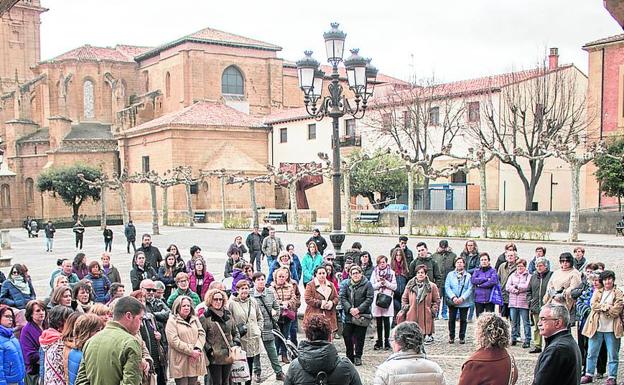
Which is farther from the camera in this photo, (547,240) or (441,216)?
(441,216)

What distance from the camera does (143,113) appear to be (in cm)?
5506

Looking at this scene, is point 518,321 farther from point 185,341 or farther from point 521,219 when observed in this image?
point 521,219

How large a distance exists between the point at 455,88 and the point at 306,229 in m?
16.9

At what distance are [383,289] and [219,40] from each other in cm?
4752

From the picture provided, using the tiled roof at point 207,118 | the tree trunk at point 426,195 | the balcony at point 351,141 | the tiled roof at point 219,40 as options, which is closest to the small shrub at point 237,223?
the tree trunk at point 426,195

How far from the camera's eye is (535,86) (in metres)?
37.1

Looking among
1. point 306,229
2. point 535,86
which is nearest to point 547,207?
point 535,86

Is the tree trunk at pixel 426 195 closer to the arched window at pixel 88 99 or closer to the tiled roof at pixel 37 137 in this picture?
the arched window at pixel 88 99

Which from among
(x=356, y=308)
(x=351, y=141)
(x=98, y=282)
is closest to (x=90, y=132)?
(x=351, y=141)

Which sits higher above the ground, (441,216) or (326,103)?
(326,103)

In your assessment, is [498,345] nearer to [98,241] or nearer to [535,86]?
[98,241]

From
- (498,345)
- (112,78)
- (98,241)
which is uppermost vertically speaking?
(112,78)

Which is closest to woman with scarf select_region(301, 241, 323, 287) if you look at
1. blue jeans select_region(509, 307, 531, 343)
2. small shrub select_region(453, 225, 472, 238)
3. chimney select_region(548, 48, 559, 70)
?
blue jeans select_region(509, 307, 531, 343)

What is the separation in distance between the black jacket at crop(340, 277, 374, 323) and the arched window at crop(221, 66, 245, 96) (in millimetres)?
48037
